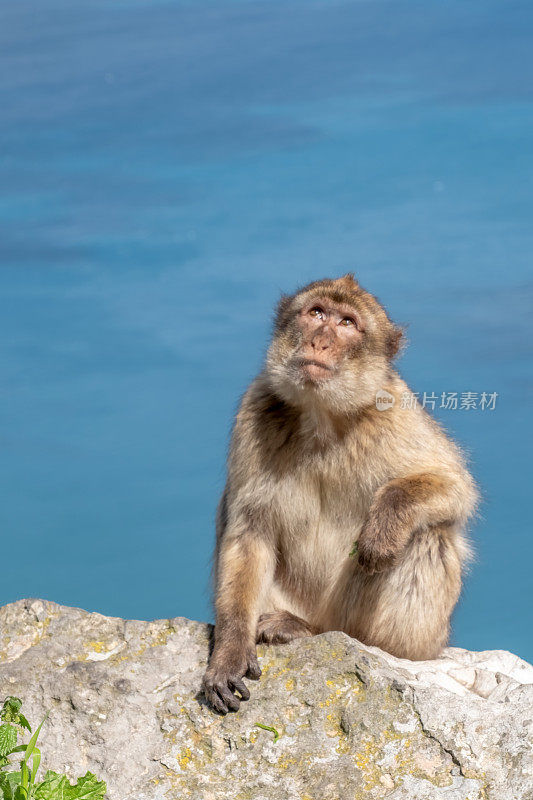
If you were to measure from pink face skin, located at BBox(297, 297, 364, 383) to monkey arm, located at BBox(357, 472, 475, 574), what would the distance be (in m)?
0.73

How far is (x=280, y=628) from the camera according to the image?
5652mm

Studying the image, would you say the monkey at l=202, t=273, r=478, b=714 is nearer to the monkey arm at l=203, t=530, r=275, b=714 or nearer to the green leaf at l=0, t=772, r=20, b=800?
the monkey arm at l=203, t=530, r=275, b=714

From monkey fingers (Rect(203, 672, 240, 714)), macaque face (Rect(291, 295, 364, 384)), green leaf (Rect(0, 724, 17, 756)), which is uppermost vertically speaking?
macaque face (Rect(291, 295, 364, 384))

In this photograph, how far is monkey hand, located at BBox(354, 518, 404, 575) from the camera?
549 cm

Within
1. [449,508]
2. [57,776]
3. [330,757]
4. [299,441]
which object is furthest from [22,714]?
[449,508]

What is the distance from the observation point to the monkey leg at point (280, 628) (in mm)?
5594

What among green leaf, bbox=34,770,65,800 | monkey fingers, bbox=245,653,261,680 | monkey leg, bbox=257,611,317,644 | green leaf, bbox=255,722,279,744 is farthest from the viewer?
monkey leg, bbox=257,611,317,644

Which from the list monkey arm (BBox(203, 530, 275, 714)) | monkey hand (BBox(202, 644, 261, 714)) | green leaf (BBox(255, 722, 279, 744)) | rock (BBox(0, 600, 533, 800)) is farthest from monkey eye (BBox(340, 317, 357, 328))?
green leaf (BBox(255, 722, 279, 744))

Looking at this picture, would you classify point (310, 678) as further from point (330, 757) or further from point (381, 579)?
point (381, 579)

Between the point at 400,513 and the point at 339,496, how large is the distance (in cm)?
45

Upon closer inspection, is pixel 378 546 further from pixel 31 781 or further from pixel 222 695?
pixel 31 781

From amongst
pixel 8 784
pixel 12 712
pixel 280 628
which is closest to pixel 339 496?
pixel 280 628

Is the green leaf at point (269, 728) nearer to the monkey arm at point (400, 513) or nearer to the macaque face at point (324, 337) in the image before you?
the monkey arm at point (400, 513)

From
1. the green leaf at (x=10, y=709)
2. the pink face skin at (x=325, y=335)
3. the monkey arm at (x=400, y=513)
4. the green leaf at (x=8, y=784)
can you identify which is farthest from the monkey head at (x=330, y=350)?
the green leaf at (x=8, y=784)
